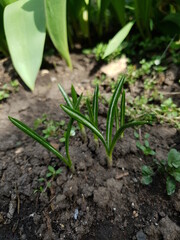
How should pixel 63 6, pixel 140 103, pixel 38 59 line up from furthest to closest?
pixel 140 103
pixel 63 6
pixel 38 59

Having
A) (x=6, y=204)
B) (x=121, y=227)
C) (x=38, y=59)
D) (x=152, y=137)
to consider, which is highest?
(x=38, y=59)

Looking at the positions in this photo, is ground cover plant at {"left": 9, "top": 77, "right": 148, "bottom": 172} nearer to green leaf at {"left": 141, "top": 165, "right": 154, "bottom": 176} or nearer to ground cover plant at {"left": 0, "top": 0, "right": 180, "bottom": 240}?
ground cover plant at {"left": 0, "top": 0, "right": 180, "bottom": 240}

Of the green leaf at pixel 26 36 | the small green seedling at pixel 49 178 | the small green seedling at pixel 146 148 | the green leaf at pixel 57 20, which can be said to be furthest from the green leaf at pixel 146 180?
the green leaf at pixel 57 20

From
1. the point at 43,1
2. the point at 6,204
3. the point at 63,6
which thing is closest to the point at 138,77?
the point at 63,6

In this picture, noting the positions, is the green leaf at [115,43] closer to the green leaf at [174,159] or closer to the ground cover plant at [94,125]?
the ground cover plant at [94,125]

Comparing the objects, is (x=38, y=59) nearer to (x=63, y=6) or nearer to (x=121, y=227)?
(x=63, y=6)

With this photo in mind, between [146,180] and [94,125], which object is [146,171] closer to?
[146,180]
